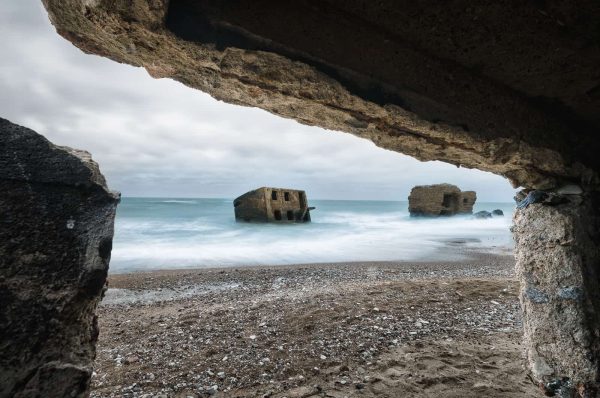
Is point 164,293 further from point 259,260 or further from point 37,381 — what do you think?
point 37,381

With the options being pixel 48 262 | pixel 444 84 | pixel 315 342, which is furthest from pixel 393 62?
pixel 315 342

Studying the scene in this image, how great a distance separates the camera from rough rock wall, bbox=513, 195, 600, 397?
238 centimetres

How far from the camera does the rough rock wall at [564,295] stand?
7.81 ft

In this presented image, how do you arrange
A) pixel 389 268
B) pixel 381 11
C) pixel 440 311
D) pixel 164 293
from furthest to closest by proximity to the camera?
pixel 389 268, pixel 164 293, pixel 440 311, pixel 381 11

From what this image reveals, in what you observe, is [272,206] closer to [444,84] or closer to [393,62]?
[444,84]

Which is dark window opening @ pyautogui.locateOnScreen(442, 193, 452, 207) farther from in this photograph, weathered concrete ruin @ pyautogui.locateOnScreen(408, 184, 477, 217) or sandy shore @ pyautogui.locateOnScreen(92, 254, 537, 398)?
sandy shore @ pyautogui.locateOnScreen(92, 254, 537, 398)

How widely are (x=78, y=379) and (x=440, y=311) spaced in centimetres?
547

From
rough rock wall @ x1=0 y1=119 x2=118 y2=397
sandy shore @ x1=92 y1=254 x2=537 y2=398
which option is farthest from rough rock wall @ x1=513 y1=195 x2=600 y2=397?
rough rock wall @ x1=0 y1=119 x2=118 y2=397

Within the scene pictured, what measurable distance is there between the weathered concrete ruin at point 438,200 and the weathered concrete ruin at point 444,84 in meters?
31.4

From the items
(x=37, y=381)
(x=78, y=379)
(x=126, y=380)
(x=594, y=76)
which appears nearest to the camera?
(x=37, y=381)

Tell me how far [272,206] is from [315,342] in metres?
19.5

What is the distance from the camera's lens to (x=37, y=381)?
1262mm

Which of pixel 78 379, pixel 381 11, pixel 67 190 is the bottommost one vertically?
pixel 78 379

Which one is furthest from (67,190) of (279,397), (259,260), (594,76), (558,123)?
(259,260)
